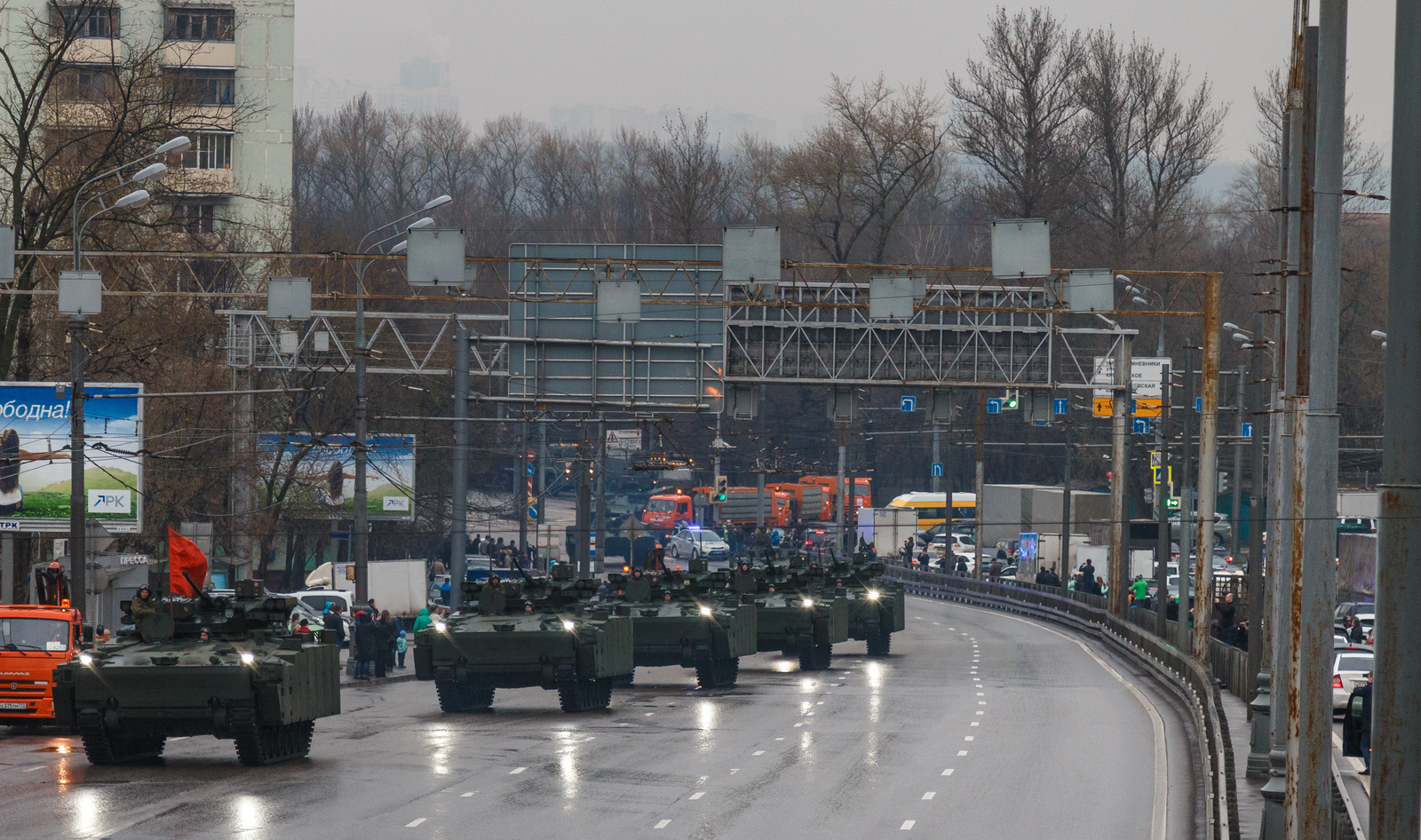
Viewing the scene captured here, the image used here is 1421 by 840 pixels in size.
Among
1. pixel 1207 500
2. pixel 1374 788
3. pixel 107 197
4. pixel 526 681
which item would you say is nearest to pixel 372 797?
pixel 526 681

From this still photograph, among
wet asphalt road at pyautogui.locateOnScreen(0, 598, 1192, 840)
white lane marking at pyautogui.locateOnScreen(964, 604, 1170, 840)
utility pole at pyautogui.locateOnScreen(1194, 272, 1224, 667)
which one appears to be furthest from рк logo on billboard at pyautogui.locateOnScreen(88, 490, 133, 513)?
utility pole at pyautogui.locateOnScreen(1194, 272, 1224, 667)

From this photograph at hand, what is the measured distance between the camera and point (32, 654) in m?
23.7

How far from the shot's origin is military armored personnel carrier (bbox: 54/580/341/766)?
19.9 m

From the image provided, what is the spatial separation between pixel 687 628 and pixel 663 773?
11331mm

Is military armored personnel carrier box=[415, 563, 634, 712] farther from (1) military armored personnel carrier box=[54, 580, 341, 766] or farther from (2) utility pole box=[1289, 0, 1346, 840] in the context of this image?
(2) utility pole box=[1289, 0, 1346, 840]

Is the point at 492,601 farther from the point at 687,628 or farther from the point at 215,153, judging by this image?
the point at 215,153

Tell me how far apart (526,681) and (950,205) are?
324 ft

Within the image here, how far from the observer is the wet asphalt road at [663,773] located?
16016 mm

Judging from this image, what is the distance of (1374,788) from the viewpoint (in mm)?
7648

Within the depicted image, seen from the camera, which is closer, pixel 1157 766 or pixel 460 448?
pixel 1157 766

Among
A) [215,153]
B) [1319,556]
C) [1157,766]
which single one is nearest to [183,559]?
[1157,766]

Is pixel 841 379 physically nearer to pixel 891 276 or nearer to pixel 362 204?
pixel 891 276

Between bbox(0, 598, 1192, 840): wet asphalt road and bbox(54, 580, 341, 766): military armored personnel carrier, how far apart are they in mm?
406

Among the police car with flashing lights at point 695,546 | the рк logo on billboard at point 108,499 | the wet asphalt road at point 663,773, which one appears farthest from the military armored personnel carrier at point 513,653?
the police car with flashing lights at point 695,546
